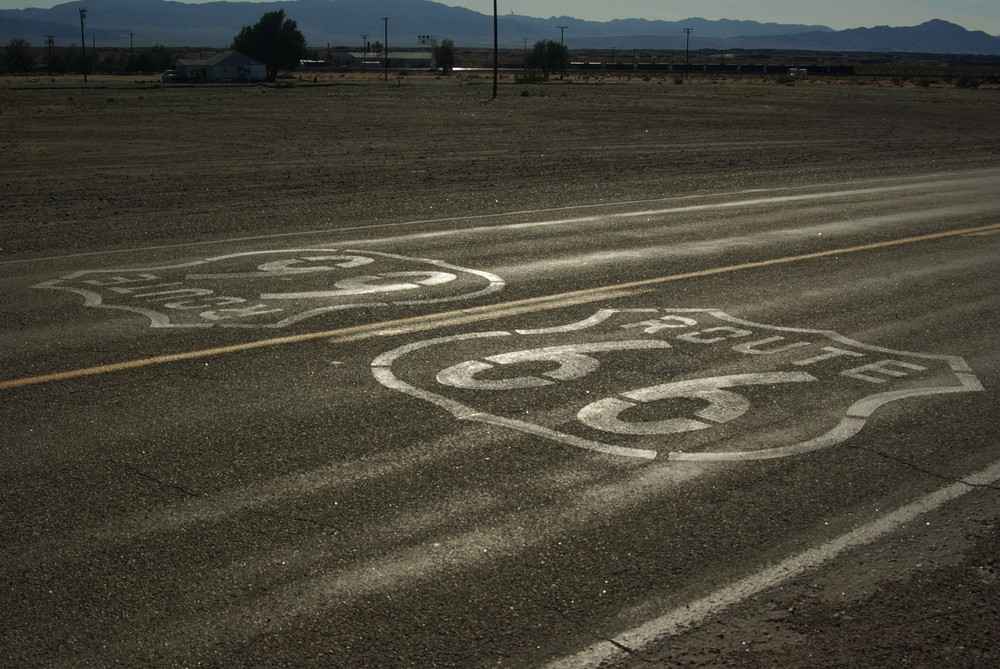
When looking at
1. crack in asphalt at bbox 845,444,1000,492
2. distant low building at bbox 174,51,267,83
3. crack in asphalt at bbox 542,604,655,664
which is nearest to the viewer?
crack in asphalt at bbox 542,604,655,664

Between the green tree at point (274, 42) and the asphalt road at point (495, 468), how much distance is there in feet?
394

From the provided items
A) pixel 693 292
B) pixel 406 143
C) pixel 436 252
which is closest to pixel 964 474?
pixel 693 292

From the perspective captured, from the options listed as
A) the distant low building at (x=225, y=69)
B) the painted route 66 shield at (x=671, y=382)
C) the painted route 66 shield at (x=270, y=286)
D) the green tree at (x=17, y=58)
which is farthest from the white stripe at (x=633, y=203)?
the green tree at (x=17, y=58)

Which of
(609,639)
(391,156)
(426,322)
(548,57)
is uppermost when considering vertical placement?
(548,57)

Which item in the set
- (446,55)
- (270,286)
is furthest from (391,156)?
(446,55)

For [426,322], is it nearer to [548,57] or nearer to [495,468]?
[495,468]

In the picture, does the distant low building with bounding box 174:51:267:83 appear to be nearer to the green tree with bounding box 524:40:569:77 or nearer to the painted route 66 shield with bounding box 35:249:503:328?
the green tree with bounding box 524:40:569:77

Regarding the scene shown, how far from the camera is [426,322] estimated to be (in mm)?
8773

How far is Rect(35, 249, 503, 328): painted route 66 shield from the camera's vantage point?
29.9ft

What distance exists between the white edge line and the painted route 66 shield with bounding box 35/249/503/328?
5.16 m

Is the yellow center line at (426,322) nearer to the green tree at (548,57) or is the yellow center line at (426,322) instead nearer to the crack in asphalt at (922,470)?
the crack in asphalt at (922,470)

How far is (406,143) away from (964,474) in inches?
1026

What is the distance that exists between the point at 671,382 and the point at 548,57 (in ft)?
384

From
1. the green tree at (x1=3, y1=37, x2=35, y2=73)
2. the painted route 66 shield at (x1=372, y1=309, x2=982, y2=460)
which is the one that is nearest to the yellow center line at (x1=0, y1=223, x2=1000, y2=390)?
the painted route 66 shield at (x1=372, y1=309, x2=982, y2=460)
